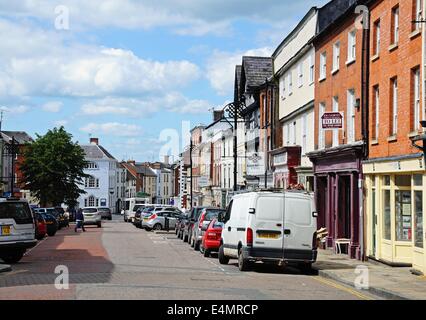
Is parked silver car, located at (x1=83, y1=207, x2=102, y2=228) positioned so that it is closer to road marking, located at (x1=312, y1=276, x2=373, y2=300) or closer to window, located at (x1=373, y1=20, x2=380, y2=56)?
window, located at (x1=373, y1=20, x2=380, y2=56)

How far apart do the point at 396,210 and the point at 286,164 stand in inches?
607

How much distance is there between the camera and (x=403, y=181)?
2284 centimetres

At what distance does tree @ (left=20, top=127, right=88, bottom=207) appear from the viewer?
2970 inches

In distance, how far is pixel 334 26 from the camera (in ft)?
97.8

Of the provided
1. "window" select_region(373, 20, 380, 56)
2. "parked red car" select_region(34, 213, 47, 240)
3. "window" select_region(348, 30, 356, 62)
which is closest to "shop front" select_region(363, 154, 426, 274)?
"window" select_region(373, 20, 380, 56)

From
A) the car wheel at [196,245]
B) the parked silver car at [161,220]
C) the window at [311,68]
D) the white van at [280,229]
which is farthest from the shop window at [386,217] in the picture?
the parked silver car at [161,220]

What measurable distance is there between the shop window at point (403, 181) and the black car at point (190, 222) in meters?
12.4

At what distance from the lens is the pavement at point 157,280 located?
15.1 metres

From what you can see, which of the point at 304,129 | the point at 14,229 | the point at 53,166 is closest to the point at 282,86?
the point at 304,129

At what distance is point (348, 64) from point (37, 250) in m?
14.3

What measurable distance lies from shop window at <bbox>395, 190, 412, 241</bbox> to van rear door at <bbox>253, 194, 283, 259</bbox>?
4.16 meters
